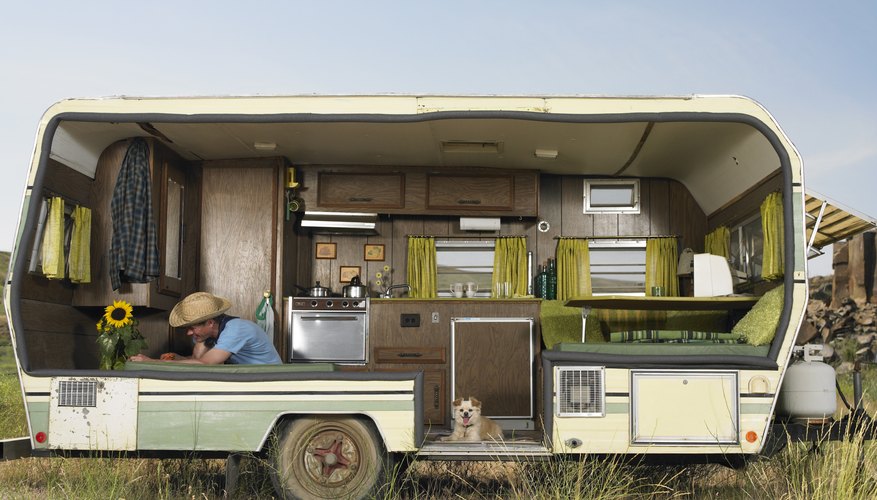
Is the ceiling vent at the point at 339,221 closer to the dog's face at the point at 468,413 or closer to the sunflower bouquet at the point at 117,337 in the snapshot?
the sunflower bouquet at the point at 117,337

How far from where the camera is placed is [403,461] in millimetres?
5832

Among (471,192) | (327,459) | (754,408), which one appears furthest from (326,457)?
(471,192)

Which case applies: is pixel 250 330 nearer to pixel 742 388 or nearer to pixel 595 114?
pixel 595 114

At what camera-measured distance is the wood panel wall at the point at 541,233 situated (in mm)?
8234

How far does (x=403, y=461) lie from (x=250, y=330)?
4.46 feet

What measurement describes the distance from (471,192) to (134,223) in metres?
2.95

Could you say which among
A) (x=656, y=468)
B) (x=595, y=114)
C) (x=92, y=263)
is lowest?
(x=656, y=468)

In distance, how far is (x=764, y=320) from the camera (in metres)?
5.59

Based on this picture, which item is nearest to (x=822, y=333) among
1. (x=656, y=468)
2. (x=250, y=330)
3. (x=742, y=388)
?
(x=656, y=468)

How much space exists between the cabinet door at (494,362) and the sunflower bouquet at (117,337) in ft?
8.86

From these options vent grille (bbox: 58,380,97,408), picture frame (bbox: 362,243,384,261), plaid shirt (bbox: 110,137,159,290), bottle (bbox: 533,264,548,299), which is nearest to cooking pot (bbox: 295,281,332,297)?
picture frame (bbox: 362,243,384,261)

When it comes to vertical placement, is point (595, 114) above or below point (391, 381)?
above

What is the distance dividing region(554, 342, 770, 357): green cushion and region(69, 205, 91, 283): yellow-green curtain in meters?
3.40

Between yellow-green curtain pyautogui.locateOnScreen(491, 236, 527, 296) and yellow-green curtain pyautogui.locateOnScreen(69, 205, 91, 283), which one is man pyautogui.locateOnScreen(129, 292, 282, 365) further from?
yellow-green curtain pyautogui.locateOnScreen(491, 236, 527, 296)
